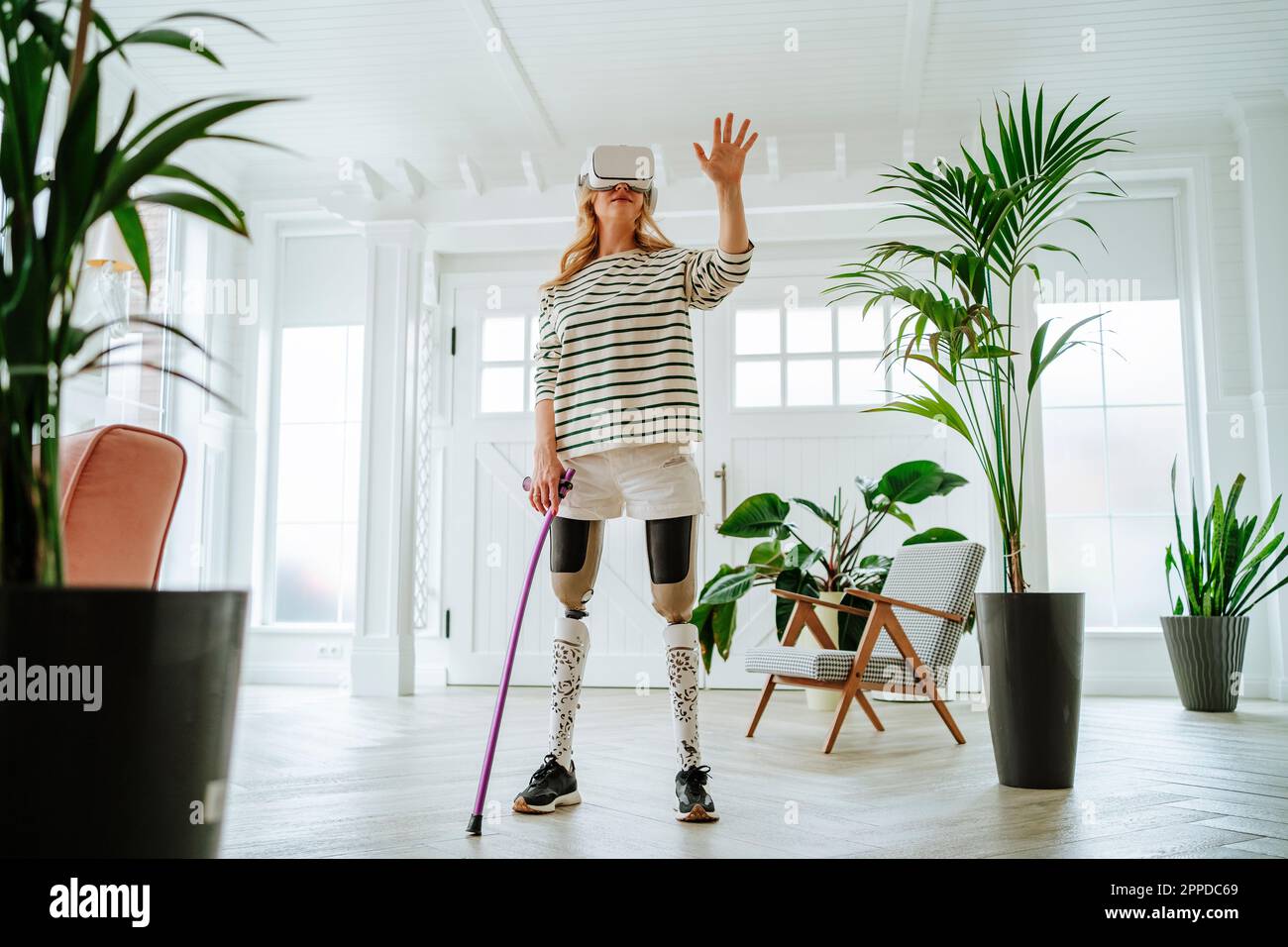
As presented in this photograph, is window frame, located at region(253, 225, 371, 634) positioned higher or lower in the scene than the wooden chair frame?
higher

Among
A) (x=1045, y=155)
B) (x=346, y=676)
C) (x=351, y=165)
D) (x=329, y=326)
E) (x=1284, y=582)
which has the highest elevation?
(x=351, y=165)

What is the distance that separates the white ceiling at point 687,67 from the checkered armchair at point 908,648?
2353 mm

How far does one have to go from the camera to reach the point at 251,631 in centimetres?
587

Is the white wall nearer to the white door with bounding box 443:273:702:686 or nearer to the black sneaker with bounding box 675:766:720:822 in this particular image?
the white door with bounding box 443:273:702:686

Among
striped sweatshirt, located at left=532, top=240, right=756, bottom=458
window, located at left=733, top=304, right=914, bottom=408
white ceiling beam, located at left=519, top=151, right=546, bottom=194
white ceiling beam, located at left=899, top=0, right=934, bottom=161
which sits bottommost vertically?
striped sweatshirt, located at left=532, top=240, right=756, bottom=458

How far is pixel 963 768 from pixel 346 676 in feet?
12.7

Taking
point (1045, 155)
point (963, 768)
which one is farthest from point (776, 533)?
point (1045, 155)

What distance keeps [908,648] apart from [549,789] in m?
1.68

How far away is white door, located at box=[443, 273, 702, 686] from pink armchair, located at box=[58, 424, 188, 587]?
396cm

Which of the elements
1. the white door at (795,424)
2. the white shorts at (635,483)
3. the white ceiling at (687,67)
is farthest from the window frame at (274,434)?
the white shorts at (635,483)

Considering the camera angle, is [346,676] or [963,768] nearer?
[963,768]

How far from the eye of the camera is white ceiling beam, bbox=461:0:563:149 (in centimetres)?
421

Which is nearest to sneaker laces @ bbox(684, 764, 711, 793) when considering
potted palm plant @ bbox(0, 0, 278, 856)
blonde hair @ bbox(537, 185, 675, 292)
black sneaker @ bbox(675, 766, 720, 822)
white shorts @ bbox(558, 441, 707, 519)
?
black sneaker @ bbox(675, 766, 720, 822)
